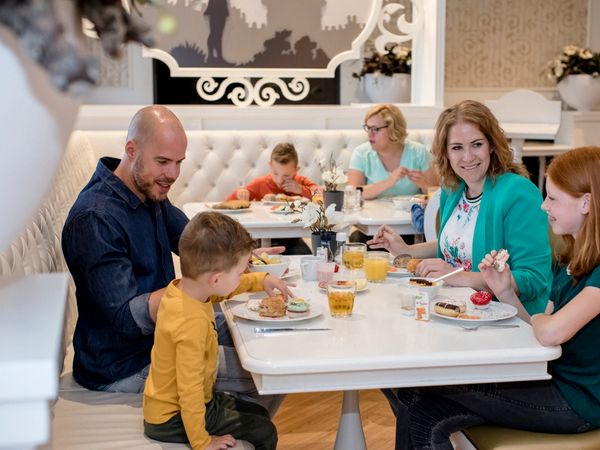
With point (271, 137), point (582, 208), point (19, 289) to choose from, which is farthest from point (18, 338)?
point (271, 137)

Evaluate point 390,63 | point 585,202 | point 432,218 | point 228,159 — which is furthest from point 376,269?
point 390,63

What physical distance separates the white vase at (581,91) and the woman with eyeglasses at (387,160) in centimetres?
349

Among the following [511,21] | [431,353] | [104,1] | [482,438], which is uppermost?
[511,21]

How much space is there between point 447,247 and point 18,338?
223cm

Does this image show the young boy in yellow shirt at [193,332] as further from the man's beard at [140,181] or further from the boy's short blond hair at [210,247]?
the man's beard at [140,181]

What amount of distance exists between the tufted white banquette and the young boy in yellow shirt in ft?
0.25

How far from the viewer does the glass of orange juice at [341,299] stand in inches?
83.2

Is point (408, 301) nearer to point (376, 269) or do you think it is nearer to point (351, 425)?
point (376, 269)

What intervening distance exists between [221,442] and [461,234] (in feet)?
4.04

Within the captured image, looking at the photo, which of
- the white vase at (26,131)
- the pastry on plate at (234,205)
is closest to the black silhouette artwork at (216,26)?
the pastry on plate at (234,205)

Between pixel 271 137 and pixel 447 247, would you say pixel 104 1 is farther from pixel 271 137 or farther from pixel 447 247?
pixel 271 137

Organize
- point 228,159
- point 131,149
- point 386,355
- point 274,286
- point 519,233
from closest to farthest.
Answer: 1. point 386,355
2. point 274,286
3. point 131,149
4. point 519,233
5. point 228,159

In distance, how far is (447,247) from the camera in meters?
2.92

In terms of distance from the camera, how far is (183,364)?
1918 mm
